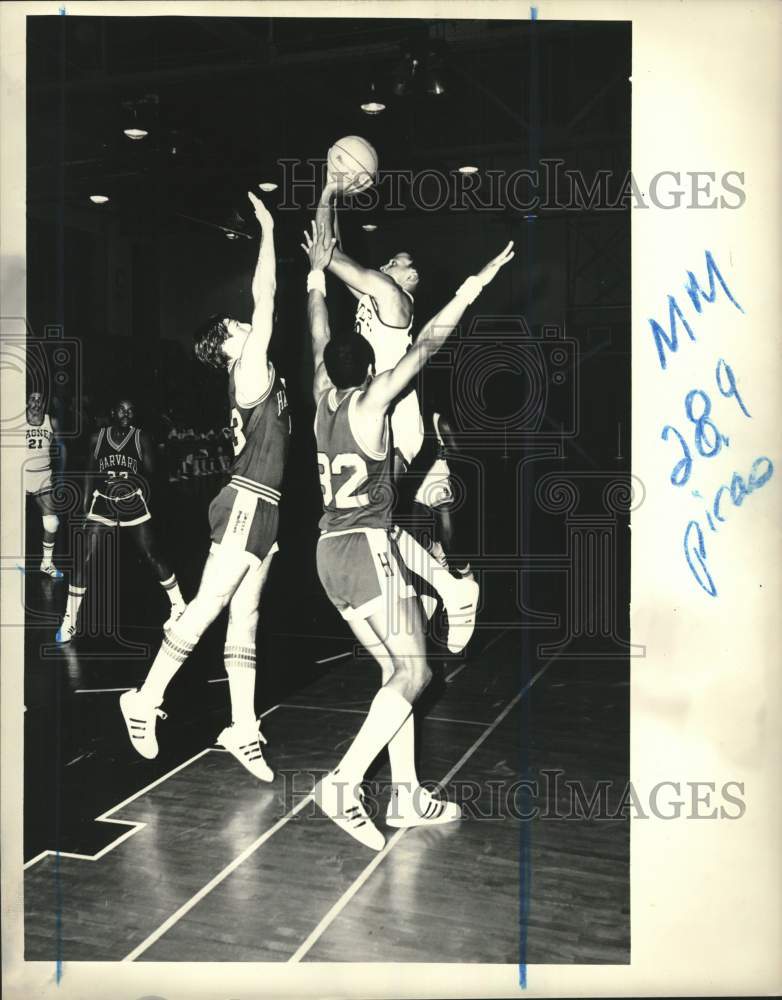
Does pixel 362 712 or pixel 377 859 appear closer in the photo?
pixel 377 859

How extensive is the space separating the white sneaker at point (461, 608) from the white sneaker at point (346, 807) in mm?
496

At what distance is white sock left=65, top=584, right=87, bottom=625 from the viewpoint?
297 cm

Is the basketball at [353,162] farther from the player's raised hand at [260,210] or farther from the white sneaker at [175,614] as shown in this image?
the white sneaker at [175,614]

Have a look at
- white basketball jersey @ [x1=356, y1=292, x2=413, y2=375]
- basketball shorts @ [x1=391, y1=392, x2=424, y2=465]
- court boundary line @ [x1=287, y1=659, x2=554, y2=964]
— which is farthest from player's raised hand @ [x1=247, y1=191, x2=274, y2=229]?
court boundary line @ [x1=287, y1=659, x2=554, y2=964]

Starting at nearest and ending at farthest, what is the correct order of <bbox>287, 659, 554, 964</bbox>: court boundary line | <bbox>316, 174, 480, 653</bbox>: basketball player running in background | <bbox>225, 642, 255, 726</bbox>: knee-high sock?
<bbox>287, 659, 554, 964</bbox>: court boundary line < <bbox>316, 174, 480, 653</bbox>: basketball player running in background < <bbox>225, 642, 255, 726</bbox>: knee-high sock

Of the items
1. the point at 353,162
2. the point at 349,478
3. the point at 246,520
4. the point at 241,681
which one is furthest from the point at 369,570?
the point at 353,162

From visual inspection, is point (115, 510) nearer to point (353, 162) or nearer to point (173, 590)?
point (173, 590)

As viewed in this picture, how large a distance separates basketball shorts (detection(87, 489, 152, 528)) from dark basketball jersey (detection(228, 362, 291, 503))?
0.90 ft

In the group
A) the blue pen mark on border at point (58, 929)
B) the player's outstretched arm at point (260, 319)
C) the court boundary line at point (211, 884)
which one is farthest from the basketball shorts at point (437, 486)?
the blue pen mark on border at point (58, 929)

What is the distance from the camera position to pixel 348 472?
295cm

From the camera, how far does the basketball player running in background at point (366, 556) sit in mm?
2926

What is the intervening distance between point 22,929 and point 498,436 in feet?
5.90

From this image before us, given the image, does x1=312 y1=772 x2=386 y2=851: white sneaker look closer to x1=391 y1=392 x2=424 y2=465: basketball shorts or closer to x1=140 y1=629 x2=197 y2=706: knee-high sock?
x1=140 y1=629 x2=197 y2=706: knee-high sock

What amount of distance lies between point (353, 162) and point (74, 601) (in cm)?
137
